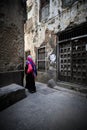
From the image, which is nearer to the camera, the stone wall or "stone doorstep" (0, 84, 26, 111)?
"stone doorstep" (0, 84, 26, 111)

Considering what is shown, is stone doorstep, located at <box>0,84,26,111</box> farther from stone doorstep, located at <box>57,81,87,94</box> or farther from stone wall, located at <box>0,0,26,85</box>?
stone doorstep, located at <box>57,81,87,94</box>

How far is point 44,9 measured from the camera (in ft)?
24.6

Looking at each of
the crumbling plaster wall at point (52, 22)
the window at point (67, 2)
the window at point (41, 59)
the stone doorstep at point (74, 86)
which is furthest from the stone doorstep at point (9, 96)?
the window at point (67, 2)

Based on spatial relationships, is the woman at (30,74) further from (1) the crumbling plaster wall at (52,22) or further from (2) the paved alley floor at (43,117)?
(1) the crumbling plaster wall at (52,22)

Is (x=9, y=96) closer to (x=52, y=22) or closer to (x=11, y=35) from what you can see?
(x=11, y=35)

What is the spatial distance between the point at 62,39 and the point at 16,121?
4.69m

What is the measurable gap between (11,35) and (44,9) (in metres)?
4.04

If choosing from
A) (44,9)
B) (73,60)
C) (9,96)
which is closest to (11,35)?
(9,96)

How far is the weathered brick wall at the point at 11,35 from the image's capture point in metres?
4.36

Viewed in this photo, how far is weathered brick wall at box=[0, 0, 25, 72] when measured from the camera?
14.3 ft

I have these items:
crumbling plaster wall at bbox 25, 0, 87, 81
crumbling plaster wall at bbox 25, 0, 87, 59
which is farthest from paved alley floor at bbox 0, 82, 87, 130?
crumbling plaster wall at bbox 25, 0, 87, 59

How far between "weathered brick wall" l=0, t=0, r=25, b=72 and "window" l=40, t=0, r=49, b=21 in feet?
8.59

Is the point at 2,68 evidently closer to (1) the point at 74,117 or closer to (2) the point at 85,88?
(1) the point at 74,117

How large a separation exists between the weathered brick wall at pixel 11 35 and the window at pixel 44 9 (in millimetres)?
2617
